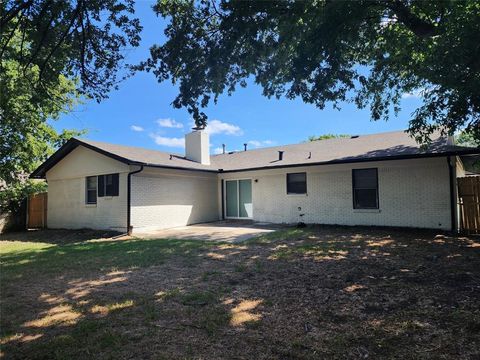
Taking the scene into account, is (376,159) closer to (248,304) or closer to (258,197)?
(258,197)

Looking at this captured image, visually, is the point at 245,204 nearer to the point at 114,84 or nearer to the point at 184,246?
the point at 184,246

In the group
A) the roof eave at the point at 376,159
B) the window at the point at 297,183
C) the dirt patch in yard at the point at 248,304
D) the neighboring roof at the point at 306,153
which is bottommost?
the dirt patch in yard at the point at 248,304

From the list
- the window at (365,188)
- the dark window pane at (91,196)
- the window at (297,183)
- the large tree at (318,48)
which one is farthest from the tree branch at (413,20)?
the dark window pane at (91,196)

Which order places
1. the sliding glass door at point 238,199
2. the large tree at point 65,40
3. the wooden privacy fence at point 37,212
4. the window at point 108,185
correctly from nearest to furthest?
the large tree at point 65,40
the window at point 108,185
the sliding glass door at point 238,199
the wooden privacy fence at point 37,212

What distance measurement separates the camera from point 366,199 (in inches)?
502

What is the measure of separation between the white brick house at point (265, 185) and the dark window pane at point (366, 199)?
0.04m

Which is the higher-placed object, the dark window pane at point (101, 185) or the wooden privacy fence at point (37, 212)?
the dark window pane at point (101, 185)

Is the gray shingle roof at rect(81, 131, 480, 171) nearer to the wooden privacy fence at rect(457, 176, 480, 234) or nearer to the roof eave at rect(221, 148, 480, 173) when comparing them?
the roof eave at rect(221, 148, 480, 173)

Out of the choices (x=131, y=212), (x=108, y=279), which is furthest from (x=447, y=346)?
(x=131, y=212)

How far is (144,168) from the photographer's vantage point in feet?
43.2

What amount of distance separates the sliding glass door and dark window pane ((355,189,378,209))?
524 cm

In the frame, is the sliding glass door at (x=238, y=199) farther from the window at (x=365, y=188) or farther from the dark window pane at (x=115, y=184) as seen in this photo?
the dark window pane at (x=115, y=184)

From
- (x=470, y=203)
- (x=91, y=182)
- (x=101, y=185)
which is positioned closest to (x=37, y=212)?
(x=91, y=182)

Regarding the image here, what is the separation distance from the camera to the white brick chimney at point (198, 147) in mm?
17297
